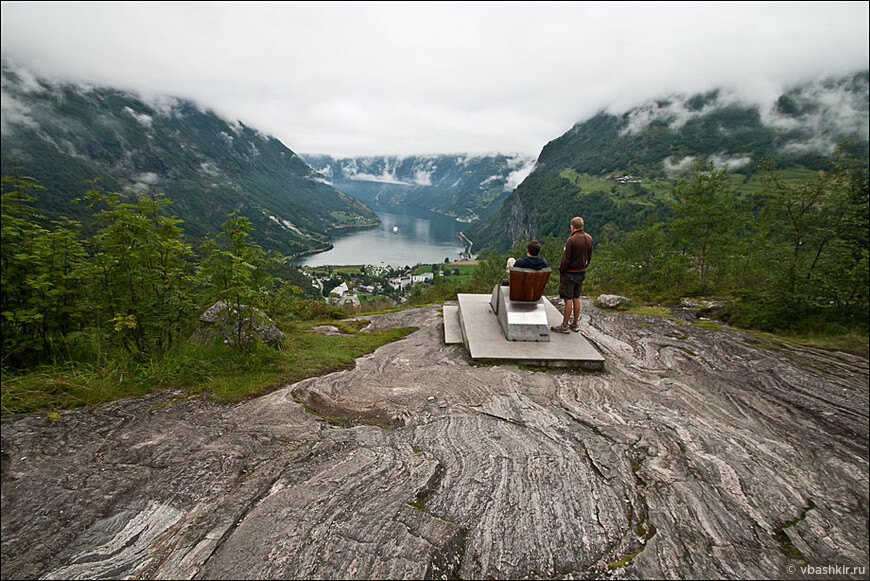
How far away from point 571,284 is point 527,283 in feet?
3.19

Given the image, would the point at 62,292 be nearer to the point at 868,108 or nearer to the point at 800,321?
the point at 800,321

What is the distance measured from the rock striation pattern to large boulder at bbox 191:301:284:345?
1.39 m

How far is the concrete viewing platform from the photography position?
23.2 feet

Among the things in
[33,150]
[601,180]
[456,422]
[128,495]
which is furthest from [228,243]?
[33,150]

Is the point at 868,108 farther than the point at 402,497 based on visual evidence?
Yes

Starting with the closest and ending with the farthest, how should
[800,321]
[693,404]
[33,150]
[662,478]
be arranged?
[662,478]
[693,404]
[800,321]
[33,150]

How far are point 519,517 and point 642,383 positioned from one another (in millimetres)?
4363

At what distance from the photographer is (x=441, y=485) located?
11.6 feet

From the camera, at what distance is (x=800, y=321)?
8109mm

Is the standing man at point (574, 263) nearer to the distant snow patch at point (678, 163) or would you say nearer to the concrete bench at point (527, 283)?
the concrete bench at point (527, 283)

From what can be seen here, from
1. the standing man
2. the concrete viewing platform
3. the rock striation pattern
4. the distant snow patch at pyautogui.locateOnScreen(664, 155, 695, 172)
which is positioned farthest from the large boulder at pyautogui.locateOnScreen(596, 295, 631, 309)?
the distant snow patch at pyautogui.locateOnScreen(664, 155, 695, 172)

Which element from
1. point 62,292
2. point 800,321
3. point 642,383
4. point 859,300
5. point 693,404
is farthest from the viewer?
point 800,321

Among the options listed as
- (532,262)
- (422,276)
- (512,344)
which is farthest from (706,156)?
(512,344)

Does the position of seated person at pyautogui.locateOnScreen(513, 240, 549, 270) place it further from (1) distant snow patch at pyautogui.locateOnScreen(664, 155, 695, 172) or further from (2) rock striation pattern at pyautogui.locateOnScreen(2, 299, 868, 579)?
(1) distant snow patch at pyautogui.locateOnScreen(664, 155, 695, 172)
